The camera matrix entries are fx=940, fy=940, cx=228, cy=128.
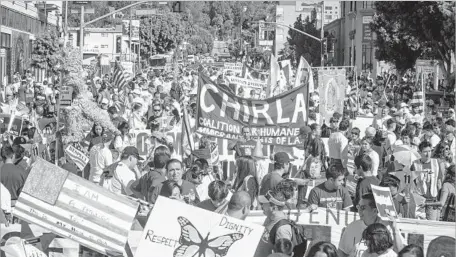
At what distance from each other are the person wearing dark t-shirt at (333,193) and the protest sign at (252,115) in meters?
2.88

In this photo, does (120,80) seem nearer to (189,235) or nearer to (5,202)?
(5,202)

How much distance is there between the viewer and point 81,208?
673 centimetres

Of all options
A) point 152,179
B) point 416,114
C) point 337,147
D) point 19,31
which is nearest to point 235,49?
point 19,31

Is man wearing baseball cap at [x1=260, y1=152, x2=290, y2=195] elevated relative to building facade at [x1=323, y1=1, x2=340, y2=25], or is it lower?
lower

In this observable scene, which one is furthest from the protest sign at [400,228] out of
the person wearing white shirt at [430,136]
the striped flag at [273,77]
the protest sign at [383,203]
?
the striped flag at [273,77]

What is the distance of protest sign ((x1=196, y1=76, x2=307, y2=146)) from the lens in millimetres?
11859

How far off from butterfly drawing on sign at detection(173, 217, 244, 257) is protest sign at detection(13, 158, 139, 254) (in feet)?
1.79

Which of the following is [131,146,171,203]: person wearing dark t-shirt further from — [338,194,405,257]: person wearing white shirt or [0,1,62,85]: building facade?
[0,1,62,85]: building facade

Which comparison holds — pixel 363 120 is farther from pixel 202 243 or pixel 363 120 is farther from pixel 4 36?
pixel 4 36

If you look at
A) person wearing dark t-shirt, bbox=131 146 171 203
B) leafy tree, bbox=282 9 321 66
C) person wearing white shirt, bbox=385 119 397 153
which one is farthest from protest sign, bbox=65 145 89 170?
leafy tree, bbox=282 9 321 66

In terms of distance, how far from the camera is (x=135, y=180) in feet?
32.1

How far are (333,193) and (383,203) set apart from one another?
5.06ft

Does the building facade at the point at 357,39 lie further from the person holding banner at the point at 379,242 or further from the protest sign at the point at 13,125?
the person holding banner at the point at 379,242

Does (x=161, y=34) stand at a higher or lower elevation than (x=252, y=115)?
higher
